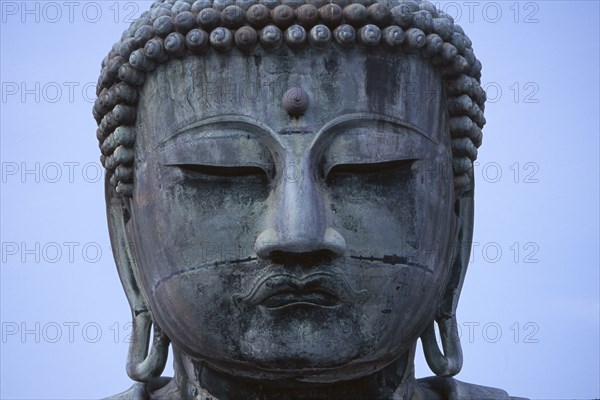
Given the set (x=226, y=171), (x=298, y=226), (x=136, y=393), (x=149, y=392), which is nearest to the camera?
(x=298, y=226)

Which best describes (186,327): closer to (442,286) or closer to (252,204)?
(252,204)

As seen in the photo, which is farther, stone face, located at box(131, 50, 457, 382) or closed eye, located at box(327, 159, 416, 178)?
closed eye, located at box(327, 159, 416, 178)

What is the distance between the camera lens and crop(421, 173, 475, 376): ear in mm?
10039

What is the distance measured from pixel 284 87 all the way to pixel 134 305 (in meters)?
1.96

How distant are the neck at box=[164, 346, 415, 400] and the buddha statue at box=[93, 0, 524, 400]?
1 cm

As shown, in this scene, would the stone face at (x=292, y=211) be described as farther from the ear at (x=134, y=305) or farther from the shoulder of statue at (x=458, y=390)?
the shoulder of statue at (x=458, y=390)

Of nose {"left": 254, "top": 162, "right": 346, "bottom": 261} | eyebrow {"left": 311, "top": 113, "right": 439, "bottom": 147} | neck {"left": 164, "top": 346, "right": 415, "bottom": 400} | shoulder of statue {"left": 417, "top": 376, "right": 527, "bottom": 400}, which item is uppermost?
eyebrow {"left": 311, "top": 113, "right": 439, "bottom": 147}

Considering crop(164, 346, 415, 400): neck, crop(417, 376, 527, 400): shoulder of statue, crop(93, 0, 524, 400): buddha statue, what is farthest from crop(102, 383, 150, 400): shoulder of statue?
crop(417, 376, 527, 400): shoulder of statue

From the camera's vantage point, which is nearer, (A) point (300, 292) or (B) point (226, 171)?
(A) point (300, 292)

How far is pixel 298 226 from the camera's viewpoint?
886 centimetres

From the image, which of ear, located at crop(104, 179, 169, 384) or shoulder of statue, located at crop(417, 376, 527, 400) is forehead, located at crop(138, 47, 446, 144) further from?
shoulder of statue, located at crop(417, 376, 527, 400)

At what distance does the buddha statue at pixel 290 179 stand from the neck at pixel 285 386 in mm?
13

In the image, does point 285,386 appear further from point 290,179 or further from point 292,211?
point 290,179

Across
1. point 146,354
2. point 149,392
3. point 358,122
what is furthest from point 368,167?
point 149,392
